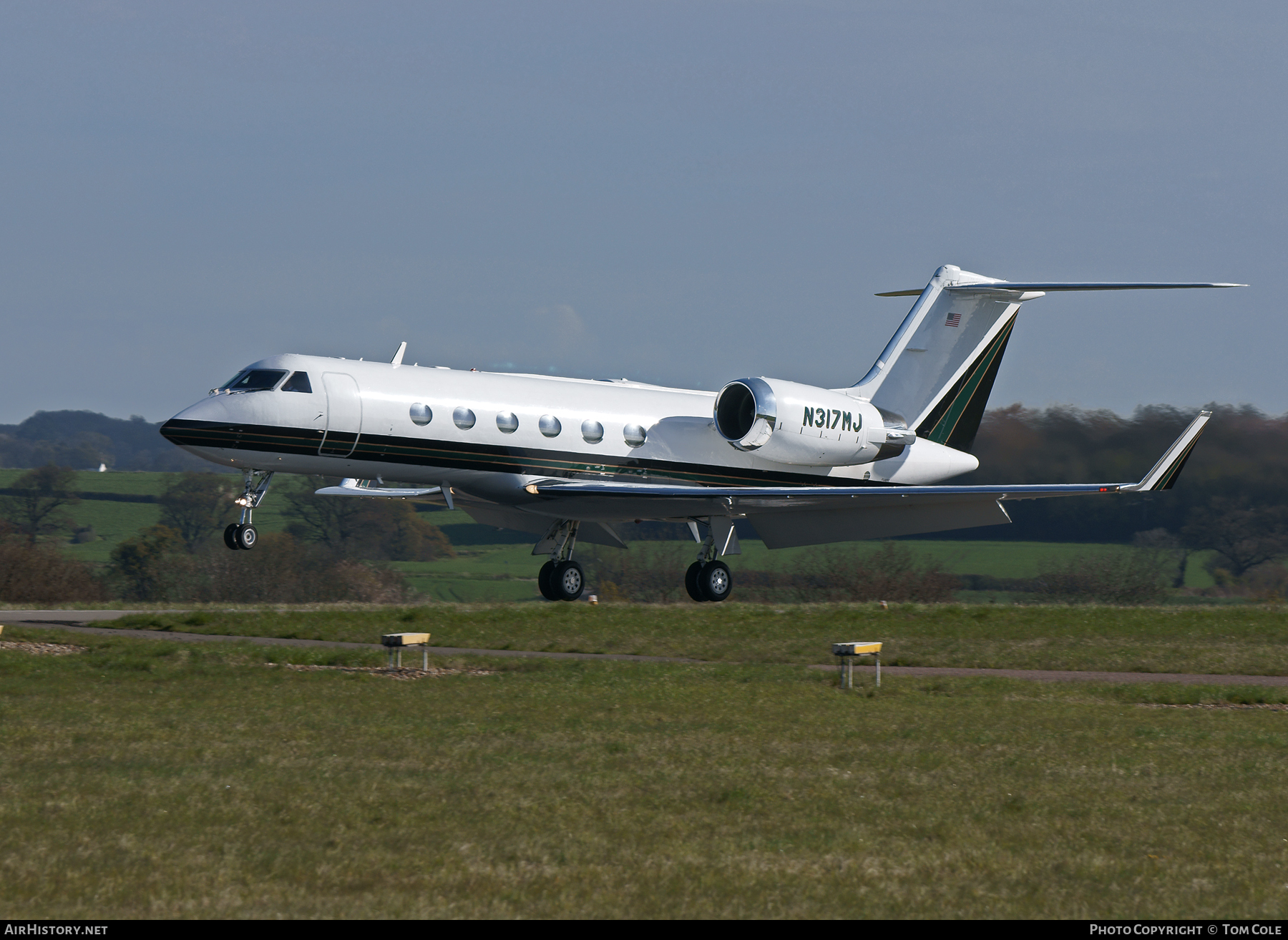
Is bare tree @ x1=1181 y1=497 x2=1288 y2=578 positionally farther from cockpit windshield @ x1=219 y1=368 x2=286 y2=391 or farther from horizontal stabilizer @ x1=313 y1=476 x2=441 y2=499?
cockpit windshield @ x1=219 y1=368 x2=286 y2=391

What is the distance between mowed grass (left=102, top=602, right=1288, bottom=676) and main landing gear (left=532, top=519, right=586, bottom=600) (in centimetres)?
77

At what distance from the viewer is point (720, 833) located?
8852 millimetres

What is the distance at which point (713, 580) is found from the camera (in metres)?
28.8

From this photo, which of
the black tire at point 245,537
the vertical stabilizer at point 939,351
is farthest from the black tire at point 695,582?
the black tire at point 245,537

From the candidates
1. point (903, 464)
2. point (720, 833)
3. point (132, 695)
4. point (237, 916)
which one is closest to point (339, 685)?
point (132, 695)

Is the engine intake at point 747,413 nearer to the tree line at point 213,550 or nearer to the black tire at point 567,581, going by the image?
the black tire at point 567,581

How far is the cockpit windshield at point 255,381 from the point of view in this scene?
22.8m

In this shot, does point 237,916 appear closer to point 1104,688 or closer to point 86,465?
point 1104,688

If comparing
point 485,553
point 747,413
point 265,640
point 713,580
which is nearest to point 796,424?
point 747,413

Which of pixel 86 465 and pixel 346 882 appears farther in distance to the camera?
pixel 86 465

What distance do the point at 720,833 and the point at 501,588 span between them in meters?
52.7

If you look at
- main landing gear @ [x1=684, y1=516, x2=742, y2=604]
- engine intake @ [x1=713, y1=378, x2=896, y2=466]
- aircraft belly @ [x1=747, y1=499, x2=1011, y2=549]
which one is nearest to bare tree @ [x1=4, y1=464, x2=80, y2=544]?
main landing gear @ [x1=684, y1=516, x2=742, y2=604]

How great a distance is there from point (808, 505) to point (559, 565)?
5420 millimetres
